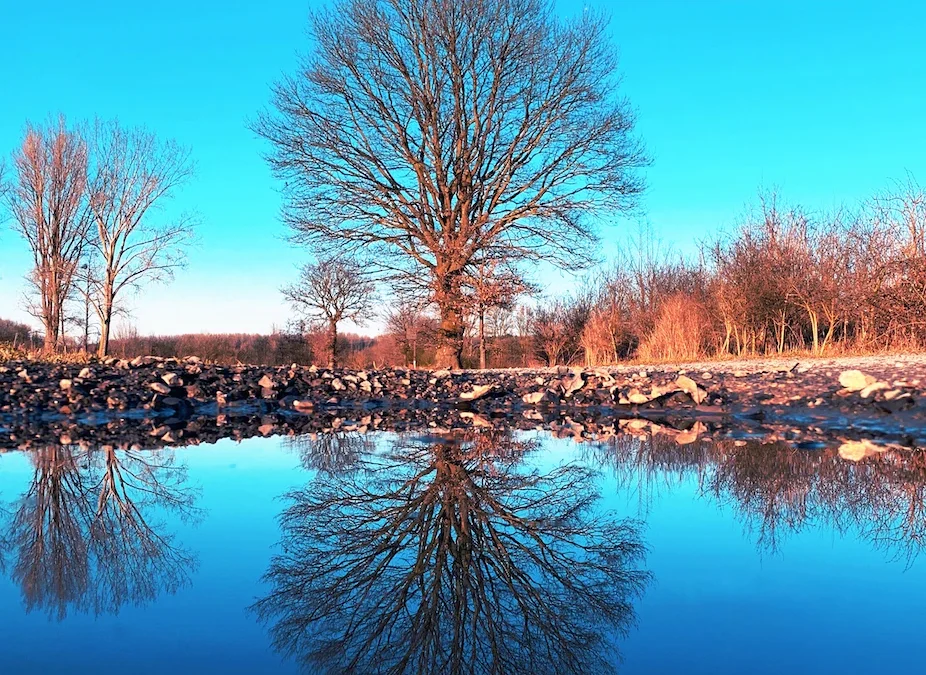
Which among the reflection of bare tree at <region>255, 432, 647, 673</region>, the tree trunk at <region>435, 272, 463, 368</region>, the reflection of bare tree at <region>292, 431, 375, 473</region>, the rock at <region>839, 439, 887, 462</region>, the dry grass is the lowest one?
the reflection of bare tree at <region>255, 432, 647, 673</region>

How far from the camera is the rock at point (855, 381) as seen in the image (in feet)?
18.4

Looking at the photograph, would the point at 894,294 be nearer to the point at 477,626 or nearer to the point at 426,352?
the point at 477,626

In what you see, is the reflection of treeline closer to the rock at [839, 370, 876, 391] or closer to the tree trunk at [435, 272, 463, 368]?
the rock at [839, 370, 876, 391]

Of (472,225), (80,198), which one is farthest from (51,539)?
(80,198)

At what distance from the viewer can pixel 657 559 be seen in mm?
1918

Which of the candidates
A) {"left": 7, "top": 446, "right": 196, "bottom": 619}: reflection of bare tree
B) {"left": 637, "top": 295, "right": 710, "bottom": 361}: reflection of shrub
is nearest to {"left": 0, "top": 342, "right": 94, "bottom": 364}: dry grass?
{"left": 7, "top": 446, "right": 196, "bottom": 619}: reflection of bare tree

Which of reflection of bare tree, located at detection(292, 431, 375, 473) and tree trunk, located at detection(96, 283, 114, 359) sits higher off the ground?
tree trunk, located at detection(96, 283, 114, 359)

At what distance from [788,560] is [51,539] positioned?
233 centimetres

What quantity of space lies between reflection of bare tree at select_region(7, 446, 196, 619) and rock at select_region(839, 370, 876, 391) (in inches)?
215

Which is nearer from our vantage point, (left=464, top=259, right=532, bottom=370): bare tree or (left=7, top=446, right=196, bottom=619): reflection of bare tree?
(left=7, top=446, right=196, bottom=619): reflection of bare tree

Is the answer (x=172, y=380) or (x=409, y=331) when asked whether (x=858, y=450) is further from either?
(x=409, y=331)

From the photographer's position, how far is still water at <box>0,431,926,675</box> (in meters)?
1.35

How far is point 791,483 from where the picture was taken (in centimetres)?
285

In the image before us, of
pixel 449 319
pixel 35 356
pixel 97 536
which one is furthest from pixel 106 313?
pixel 97 536
